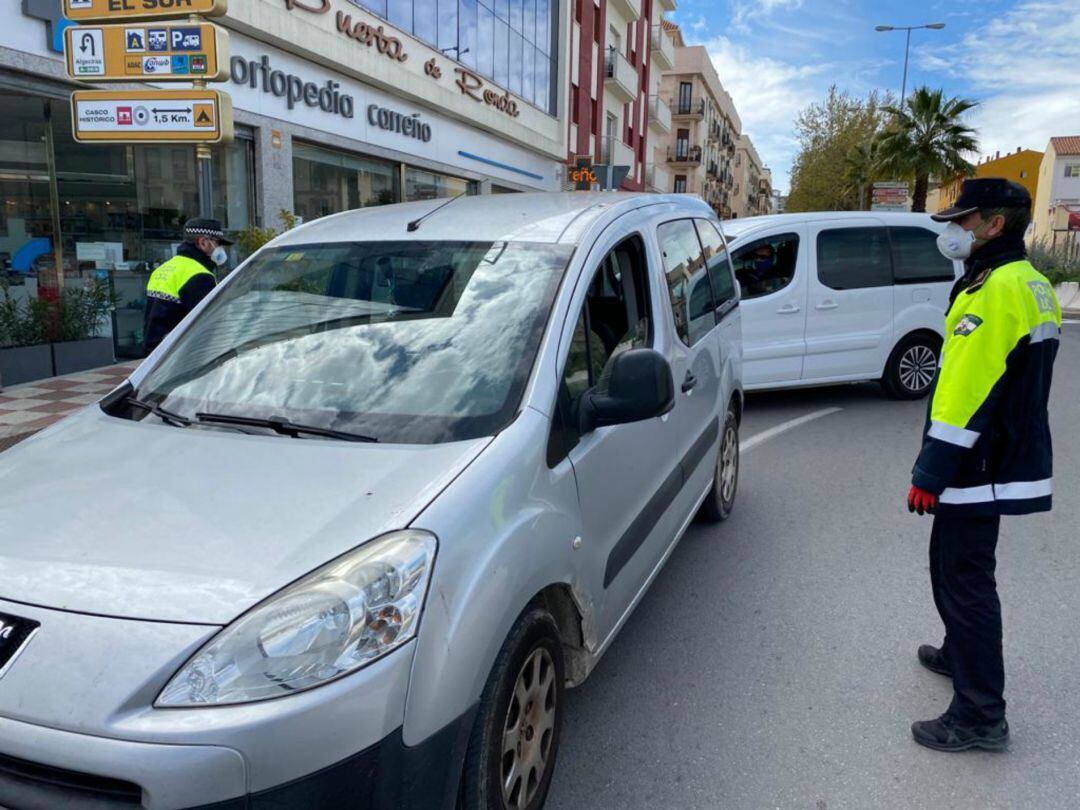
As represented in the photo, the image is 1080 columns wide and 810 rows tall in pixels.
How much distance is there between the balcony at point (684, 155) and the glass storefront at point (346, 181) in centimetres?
4270

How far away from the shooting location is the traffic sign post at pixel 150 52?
20.4ft

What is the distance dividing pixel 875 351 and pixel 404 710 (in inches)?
301

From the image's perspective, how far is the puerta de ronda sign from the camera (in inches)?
511

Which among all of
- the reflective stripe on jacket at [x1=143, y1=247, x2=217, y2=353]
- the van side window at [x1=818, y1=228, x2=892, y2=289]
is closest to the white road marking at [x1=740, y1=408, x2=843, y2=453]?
the van side window at [x1=818, y1=228, x2=892, y2=289]

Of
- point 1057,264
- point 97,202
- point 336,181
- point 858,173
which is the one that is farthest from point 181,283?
point 858,173

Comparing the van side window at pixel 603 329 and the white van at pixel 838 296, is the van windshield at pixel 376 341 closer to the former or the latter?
the van side window at pixel 603 329

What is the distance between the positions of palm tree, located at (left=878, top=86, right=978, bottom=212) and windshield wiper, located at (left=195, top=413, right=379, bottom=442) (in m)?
→ 32.9

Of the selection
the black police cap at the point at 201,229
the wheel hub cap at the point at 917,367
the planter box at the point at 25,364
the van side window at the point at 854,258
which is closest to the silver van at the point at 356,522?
the black police cap at the point at 201,229

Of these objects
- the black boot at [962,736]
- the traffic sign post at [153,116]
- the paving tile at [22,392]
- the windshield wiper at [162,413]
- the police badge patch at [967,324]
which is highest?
the traffic sign post at [153,116]

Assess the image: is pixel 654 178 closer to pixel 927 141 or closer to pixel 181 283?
pixel 927 141

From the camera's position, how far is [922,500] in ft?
8.95

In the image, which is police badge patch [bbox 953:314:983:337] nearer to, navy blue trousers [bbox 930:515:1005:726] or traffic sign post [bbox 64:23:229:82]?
navy blue trousers [bbox 930:515:1005:726]

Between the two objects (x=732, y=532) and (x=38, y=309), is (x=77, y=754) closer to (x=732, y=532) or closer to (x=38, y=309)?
(x=732, y=532)

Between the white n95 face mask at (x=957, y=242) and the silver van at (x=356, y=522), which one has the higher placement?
the white n95 face mask at (x=957, y=242)
